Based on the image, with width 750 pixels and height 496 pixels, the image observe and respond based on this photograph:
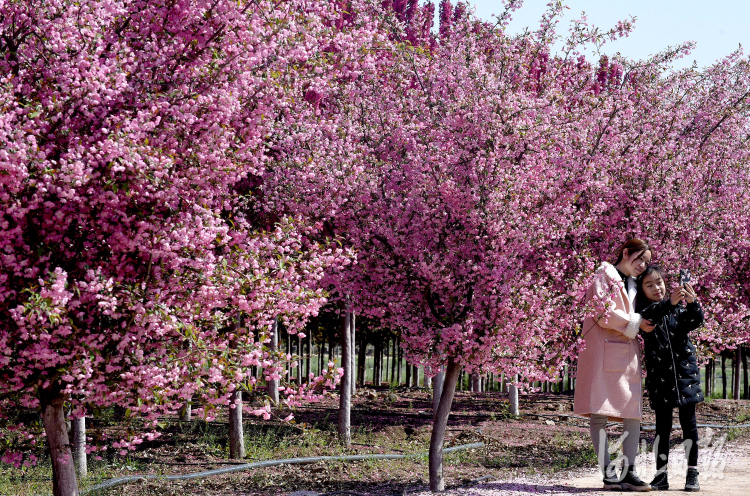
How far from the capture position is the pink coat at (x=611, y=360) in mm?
7242

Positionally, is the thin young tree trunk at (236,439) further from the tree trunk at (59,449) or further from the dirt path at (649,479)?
the tree trunk at (59,449)

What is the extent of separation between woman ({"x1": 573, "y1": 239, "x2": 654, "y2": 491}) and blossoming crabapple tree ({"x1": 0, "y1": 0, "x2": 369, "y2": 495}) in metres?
3.08

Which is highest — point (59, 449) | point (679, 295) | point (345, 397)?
point (679, 295)

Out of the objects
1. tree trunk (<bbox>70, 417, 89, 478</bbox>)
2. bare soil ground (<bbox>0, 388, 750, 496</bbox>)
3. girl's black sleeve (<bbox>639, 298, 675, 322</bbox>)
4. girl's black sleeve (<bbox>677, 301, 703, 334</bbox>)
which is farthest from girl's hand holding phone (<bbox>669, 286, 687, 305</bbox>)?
tree trunk (<bbox>70, 417, 89, 478</bbox>)

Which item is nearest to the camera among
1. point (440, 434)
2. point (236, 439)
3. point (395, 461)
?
point (440, 434)

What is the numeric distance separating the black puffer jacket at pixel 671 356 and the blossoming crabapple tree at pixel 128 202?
365cm

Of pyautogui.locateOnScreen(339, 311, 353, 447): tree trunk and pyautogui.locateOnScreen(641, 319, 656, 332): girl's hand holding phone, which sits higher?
pyautogui.locateOnScreen(641, 319, 656, 332): girl's hand holding phone

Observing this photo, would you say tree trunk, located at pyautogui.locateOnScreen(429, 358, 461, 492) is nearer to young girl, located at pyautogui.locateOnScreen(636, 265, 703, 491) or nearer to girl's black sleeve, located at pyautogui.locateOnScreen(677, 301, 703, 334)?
young girl, located at pyautogui.locateOnScreen(636, 265, 703, 491)

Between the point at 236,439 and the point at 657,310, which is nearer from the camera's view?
the point at 657,310

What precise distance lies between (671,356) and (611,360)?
643 mm

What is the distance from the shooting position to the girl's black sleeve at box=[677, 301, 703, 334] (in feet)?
23.9

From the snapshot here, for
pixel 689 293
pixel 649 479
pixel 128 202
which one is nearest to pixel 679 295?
pixel 689 293

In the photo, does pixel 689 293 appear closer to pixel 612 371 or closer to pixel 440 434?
pixel 612 371

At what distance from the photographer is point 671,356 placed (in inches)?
290
